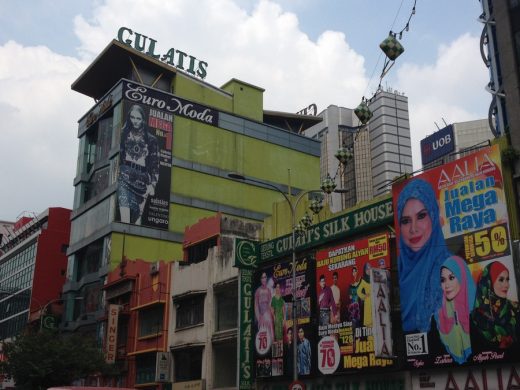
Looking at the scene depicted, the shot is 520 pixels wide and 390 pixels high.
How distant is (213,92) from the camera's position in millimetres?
71812

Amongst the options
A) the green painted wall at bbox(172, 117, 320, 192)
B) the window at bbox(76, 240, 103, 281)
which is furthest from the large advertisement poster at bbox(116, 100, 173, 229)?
the window at bbox(76, 240, 103, 281)

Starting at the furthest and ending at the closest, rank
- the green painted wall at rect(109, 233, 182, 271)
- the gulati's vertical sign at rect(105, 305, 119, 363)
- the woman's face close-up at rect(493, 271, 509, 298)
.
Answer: the green painted wall at rect(109, 233, 182, 271), the gulati's vertical sign at rect(105, 305, 119, 363), the woman's face close-up at rect(493, 271, 509, 298)

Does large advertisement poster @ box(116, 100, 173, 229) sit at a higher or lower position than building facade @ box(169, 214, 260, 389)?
higher

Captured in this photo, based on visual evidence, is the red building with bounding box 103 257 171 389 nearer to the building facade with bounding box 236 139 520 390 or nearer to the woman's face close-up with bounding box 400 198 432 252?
the building facade with bounding box 236 139 520 390

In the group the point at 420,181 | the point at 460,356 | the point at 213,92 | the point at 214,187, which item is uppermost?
the point at 213,92

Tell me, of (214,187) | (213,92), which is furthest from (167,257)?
(213,92)

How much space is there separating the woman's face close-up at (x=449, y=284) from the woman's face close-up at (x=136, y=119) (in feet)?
143

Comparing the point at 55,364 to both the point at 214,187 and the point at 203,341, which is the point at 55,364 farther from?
the point at 214,187

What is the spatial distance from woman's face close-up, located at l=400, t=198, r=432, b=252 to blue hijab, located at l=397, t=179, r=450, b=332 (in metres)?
0.16

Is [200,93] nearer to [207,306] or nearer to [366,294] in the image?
[207,306]

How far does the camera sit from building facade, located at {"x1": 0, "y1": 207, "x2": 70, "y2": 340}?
75.7 metres

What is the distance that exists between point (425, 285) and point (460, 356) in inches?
127

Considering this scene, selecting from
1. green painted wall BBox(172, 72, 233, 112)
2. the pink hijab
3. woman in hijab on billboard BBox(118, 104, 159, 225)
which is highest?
green painted wall BBox(172, 72, 233, 112)

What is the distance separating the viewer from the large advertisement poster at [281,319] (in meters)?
31.9
